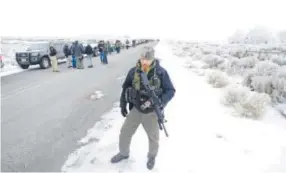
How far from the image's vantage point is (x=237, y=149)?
5.25m

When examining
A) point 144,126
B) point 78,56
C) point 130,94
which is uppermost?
point 130,94

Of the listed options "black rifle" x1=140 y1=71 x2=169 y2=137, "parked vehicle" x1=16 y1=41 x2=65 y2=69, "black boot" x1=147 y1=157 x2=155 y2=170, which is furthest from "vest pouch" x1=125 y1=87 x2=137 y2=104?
"parked vehicle" x1=16 y1=41 x2=65 y2=69

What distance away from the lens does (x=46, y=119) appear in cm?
707

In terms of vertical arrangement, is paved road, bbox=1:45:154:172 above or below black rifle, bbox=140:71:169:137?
below

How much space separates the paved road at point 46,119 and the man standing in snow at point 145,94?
153 centimetres

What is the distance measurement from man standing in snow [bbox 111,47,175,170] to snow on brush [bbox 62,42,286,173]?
0.62 metres

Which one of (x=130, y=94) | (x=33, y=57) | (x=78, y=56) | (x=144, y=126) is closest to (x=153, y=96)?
(x=130, y=94)

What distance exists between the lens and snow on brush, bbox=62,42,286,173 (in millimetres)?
4582

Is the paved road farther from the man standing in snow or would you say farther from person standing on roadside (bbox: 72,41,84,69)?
person standing on roadside (bbox: 72,41,84,69)

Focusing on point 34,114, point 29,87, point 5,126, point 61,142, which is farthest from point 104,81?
point 61,142

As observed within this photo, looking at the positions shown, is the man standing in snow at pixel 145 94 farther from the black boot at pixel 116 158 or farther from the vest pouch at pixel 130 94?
the black boot at pixel 116 158

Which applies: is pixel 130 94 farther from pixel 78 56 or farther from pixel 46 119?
pixel 78 56

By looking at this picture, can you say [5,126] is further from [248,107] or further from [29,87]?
[248,107]

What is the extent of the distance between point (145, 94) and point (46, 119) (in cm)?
413
